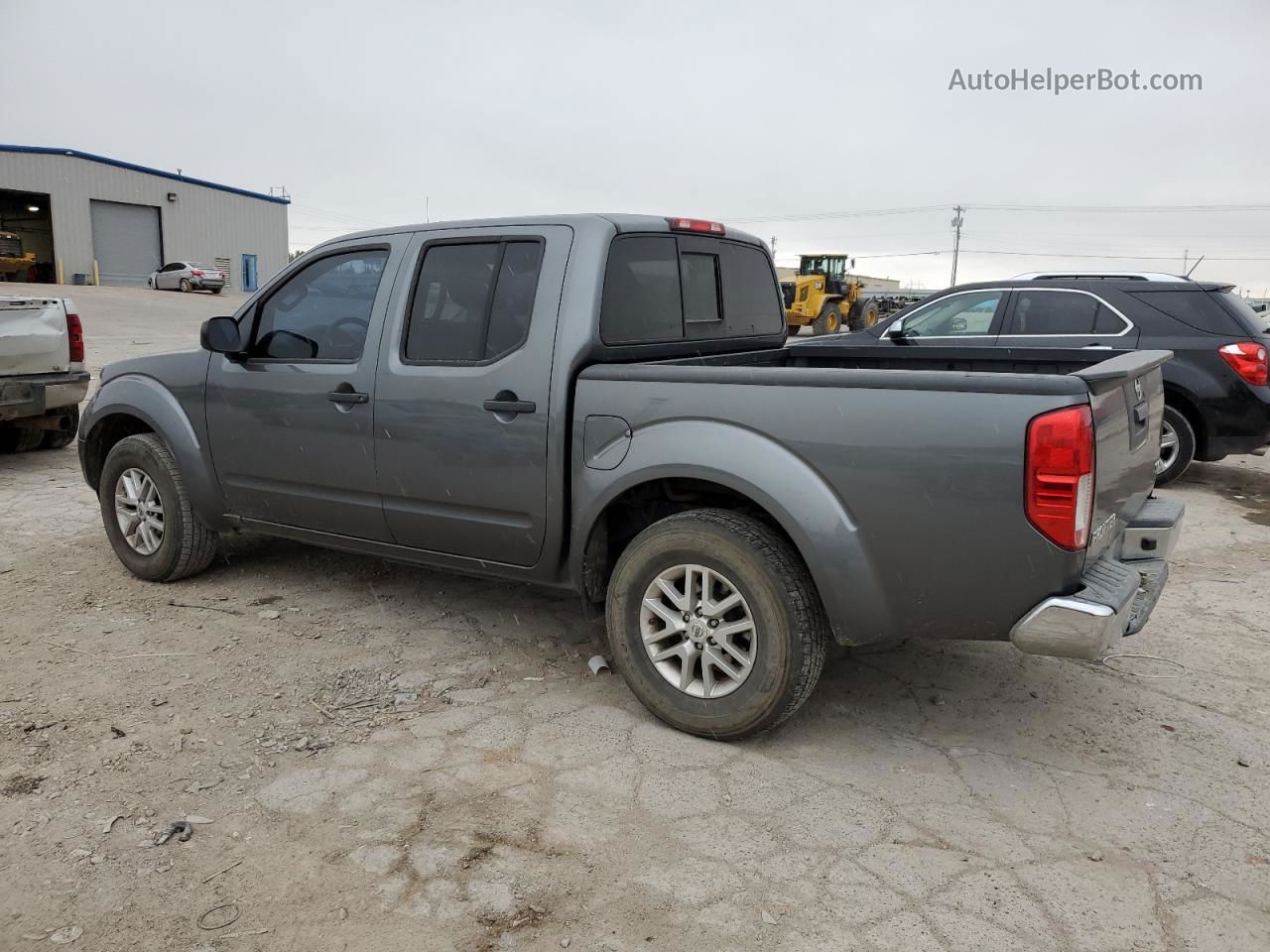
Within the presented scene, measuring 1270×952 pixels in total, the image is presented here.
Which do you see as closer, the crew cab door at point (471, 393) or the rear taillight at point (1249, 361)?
the crew cab door at point (471, 393)

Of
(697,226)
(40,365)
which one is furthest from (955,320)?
(40,365)

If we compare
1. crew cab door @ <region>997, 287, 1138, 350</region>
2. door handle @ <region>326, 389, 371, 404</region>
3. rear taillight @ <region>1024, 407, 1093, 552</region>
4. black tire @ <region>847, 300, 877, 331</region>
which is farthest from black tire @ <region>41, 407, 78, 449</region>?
black tire @ <region>847, 300, 877, 331</region>

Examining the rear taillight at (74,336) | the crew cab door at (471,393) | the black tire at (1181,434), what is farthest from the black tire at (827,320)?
the crew cab door at (471,393)

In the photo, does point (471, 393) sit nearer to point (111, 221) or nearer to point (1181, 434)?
point (1181, 434)

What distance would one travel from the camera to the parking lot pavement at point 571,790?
8.03 ft

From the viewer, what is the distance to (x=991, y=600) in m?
2.85

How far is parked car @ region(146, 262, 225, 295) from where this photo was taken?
1455 inches

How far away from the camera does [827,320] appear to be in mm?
27734

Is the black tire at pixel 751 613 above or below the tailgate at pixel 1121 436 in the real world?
below

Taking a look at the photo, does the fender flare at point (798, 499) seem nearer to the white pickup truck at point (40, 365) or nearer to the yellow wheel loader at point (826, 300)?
the white pickup truck at point (40, 365)

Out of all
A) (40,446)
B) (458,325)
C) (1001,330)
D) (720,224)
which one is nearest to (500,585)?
(458,325)

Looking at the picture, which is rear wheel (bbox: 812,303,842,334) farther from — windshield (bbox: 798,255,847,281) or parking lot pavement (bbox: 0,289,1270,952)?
parking lot pavement (bbox: 0,289,1270,952)

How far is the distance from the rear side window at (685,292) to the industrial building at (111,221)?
1505 inches

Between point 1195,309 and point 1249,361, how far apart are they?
56 centimetres
